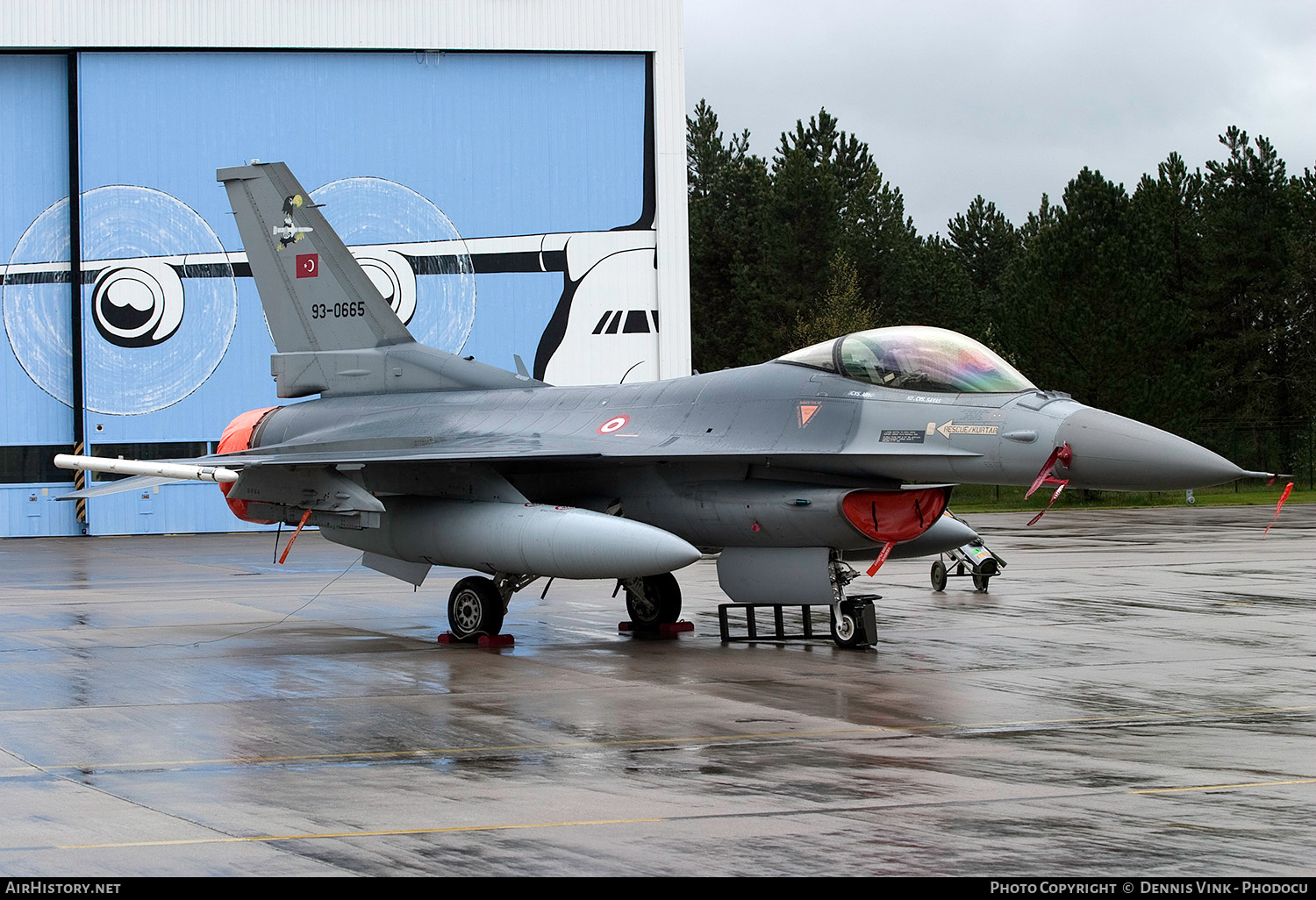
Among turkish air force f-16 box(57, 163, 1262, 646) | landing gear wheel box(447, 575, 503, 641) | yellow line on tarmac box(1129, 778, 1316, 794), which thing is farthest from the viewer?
landing gear wheel box(447, 575, 503, 641)

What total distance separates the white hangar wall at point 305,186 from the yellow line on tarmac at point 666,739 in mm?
23353

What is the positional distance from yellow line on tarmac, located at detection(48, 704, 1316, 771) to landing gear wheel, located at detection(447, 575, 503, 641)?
4999mm

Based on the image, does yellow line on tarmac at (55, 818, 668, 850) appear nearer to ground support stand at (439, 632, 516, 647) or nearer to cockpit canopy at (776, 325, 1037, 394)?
cockpit canopy at (776, 325, 1037, 394)

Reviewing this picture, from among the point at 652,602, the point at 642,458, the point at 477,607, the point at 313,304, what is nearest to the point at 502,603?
the point at 477,607

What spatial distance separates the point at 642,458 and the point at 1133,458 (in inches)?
160

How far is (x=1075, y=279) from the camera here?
3922 centimetres

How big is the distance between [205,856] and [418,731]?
10.1 feet

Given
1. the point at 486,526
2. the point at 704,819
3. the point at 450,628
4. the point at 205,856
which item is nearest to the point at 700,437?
the point at 486,526

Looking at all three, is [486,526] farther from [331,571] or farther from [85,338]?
[85,338]

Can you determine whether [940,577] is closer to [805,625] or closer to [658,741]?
[805,625]

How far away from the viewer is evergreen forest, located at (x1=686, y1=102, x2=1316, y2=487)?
3875 centimetres

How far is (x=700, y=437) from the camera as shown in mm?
12586

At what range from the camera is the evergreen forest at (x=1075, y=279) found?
127ft

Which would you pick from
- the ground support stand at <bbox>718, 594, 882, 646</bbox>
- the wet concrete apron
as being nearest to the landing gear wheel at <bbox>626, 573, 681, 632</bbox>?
the wet concrete apron
